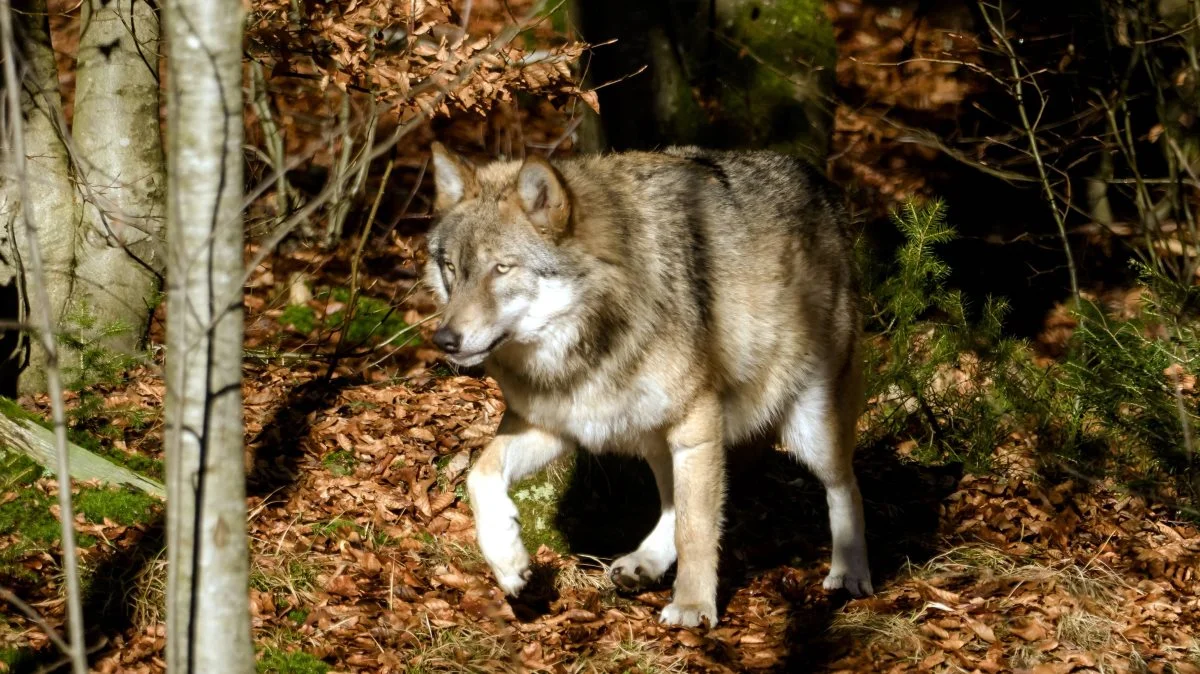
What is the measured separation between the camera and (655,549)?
19.9 ft

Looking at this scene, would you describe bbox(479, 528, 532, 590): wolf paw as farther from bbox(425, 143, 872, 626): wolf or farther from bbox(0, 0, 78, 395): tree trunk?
bbox(0, 0, 78, 395): tree trunk

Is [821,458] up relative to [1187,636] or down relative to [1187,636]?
up

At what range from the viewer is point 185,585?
2875mm

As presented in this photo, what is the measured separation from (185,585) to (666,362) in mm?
2901

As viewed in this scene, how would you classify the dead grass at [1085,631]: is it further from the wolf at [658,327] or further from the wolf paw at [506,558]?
the wolf paw at [506,558]

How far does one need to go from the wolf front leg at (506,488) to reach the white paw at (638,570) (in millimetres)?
701

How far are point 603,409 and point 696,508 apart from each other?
0.68 m

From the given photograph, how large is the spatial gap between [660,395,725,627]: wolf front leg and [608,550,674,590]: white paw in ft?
1.04

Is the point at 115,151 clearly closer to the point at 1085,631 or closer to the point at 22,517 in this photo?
the point at 22,517

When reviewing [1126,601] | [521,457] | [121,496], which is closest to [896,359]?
[1126,601]

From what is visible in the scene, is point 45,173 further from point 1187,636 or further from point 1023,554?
point 1187,636

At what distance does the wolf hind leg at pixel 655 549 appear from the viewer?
5.80 meters

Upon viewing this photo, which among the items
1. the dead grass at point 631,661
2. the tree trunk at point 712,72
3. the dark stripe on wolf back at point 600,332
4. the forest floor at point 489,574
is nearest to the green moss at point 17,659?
the forest floor at point 489,574

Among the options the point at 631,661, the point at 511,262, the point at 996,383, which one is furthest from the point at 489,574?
the point at 996,383
